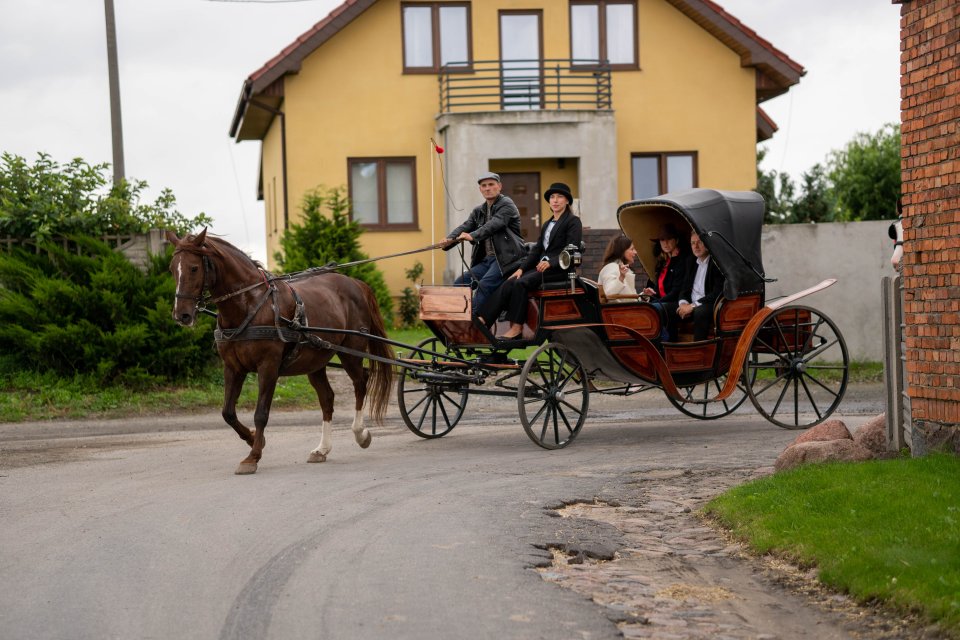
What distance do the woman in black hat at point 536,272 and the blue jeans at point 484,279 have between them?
0.18m

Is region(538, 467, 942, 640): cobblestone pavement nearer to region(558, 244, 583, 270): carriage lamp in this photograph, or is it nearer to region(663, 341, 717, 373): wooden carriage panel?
region(558, 244, 583, 270): carriage lamp

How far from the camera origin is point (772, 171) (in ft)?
127

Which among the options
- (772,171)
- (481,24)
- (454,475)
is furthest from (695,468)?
(772,171)

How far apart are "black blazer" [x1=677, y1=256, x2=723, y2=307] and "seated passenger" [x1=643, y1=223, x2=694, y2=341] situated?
4 cm

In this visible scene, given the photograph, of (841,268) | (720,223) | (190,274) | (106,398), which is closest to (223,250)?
(190,274)

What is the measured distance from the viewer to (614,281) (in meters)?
14.6

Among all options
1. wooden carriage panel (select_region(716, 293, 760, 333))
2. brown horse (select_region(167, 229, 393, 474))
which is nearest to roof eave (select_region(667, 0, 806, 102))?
wooden carriage panel (select_region(716, 293, 760, 333))

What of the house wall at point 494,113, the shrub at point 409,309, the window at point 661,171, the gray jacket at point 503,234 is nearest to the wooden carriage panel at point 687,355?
the gray jacket at point 503,234

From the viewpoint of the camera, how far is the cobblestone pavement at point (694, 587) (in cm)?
580

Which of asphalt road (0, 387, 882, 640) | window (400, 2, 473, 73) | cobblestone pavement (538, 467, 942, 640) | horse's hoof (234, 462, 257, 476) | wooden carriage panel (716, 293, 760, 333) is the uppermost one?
window (400, 2, 473, 73)

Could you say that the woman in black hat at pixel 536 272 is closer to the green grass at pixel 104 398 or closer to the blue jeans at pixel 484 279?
the blue jeans at pixel 484 279

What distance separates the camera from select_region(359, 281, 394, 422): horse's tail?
12.6m

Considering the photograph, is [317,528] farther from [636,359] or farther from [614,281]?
[614,281]

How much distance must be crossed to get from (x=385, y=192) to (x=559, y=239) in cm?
1692
